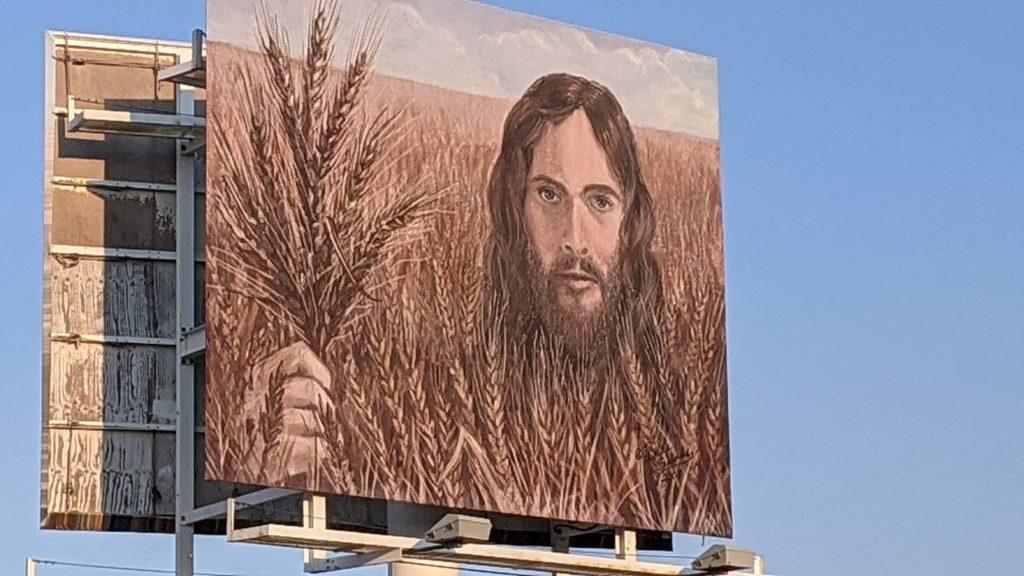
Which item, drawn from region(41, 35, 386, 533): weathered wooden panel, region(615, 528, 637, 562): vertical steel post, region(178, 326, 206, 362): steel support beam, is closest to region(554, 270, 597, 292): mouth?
region(615, 528, 637, 562): vertical steel post

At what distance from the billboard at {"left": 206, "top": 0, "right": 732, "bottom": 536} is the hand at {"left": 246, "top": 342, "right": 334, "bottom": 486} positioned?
0.06ft

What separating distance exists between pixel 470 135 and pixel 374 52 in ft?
3.36

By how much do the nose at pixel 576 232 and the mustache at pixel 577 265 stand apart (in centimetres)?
4

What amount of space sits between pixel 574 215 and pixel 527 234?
51 cm

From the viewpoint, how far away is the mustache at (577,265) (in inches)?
739

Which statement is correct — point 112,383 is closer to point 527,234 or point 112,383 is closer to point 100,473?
point 100,473

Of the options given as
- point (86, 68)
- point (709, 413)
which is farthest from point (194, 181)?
point (709, 413)

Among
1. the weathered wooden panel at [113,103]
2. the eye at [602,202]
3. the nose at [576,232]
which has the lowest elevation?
the nose at [576,232]

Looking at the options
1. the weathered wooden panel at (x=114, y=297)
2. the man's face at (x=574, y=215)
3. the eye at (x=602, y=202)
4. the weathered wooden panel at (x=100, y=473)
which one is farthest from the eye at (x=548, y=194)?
the weathered wooden panel at (x=100, y=473)

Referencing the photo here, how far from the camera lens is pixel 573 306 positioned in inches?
741

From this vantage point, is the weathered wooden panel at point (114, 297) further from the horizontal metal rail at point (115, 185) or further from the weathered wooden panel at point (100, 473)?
the weathered wooden panel at point (100, 473)

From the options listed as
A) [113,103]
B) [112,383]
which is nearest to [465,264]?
[112,383]

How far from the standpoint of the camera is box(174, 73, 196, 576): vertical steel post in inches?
689

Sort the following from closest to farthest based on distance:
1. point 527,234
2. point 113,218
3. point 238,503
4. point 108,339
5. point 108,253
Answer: point 238,503 → point 108,339 → point 108,253 → point 113,218 → point 527,234
